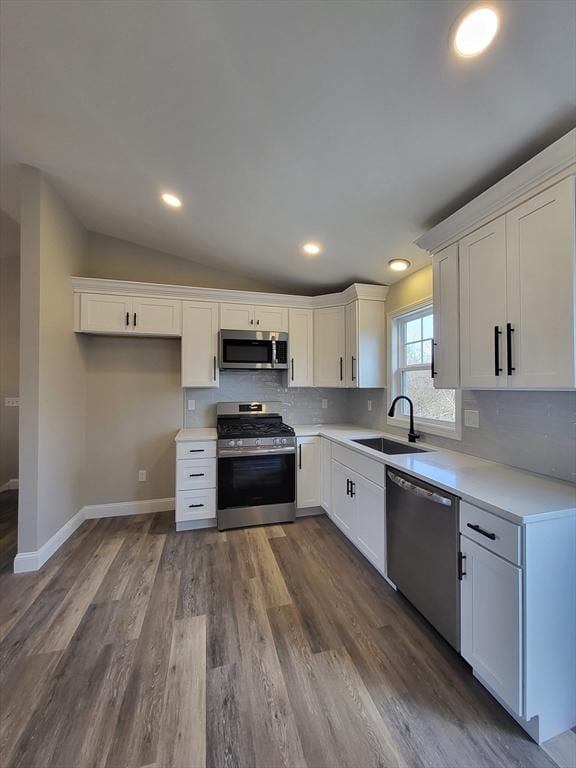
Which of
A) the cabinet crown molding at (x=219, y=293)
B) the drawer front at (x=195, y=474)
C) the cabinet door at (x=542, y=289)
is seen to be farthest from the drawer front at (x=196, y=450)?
the cabinet door at (x=542, y=289)

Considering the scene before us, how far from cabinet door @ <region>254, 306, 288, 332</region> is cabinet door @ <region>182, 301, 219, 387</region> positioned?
45 cm

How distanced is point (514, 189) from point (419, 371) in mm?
1611

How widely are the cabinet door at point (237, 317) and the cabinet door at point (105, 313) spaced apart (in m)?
0.91

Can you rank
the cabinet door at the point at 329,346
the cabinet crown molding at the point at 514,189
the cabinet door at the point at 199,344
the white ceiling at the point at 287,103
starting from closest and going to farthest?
the white ceiling at the point at 287,103, the cabinet crown molding at the point at 514,189, the cabinet door at the point at 199,344, the cabinet door at the point at 329,346

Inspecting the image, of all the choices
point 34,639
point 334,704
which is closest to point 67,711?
point 34,639

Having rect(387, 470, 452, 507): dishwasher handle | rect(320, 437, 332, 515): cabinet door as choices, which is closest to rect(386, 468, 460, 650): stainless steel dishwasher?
rect(387, 470, 452, 507): dishwasher handle

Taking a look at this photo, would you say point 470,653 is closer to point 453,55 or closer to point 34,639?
point 34,639

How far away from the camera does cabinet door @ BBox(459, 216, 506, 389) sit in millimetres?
1628

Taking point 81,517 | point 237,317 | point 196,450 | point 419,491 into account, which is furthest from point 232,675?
point 237,317

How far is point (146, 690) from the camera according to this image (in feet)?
4.67

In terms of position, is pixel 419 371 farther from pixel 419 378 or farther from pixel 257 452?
pixel 257 452

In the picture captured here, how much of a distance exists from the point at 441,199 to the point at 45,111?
247cm

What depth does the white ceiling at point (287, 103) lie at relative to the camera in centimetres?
118

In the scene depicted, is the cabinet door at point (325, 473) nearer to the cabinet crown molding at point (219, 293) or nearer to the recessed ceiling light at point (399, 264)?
the cabinet crown molding at point (219, 293)
